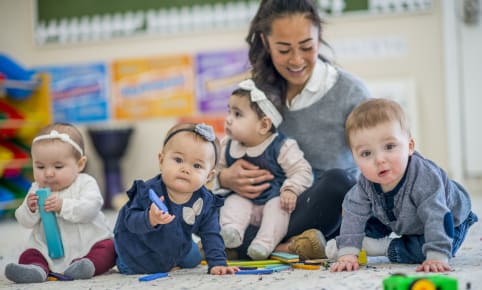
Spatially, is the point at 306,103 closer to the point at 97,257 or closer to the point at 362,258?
the point at 362,258

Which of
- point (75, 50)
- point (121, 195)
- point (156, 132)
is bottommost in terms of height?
point (121, 195)

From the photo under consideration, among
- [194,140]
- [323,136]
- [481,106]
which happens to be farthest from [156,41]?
[194,140]

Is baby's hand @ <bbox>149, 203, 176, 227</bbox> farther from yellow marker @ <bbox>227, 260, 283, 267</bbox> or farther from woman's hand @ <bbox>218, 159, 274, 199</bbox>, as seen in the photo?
woman's hand @ <bbox>218, 159, 274, 199</bbox>

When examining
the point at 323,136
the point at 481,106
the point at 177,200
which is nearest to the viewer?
the point at 177,200

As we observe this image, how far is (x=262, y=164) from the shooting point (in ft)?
6.31

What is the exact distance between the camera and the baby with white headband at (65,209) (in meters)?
1.69

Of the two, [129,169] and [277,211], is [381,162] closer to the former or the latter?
[277,211]

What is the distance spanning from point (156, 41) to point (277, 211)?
279cm

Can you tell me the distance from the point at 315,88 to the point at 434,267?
2.55 ft

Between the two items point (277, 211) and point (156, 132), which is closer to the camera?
point (277, 211)

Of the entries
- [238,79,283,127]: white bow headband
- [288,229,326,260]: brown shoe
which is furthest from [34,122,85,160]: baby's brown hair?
[288,229,326,260]: brown shoe

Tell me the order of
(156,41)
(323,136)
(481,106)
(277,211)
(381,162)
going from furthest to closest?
(156,41) → (481,106) → (323,136) → (277,211) → (381,162)

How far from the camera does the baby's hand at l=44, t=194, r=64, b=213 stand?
1685 mm

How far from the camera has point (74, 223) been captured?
173cm
